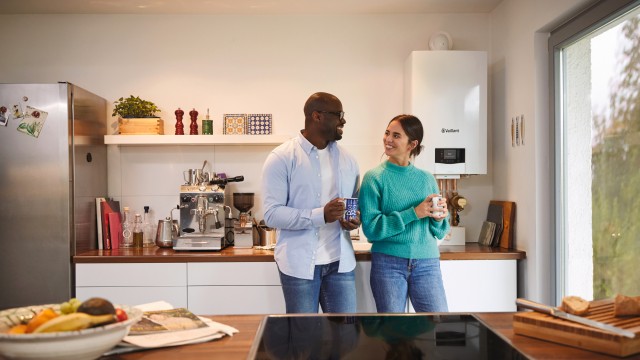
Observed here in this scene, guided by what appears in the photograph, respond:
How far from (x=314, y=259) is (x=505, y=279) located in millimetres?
1289

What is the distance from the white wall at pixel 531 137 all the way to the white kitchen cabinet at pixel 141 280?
1847 millimetres

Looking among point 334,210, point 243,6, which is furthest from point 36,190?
point 334,210

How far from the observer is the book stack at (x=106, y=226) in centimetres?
333

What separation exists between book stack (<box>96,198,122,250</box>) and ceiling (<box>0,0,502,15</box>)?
1.18m

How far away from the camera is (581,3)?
248 cm

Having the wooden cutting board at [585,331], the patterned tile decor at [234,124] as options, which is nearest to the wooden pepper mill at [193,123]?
the patterned tile decor at [234,124]

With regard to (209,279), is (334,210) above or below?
above

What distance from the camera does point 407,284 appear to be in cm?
244

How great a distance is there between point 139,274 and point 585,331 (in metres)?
2.38

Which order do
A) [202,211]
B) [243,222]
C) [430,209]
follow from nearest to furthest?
[430,209]
[202,211]
[243,222]

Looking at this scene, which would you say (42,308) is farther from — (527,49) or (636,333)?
(527,49)

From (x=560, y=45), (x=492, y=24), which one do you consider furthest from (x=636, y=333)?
(x=492, y=24)

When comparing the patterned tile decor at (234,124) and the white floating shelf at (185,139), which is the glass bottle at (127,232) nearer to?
the white floating shelf at (185,139)

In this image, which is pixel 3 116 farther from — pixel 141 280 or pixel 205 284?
pixel 205 284
